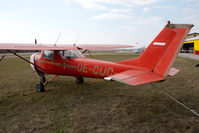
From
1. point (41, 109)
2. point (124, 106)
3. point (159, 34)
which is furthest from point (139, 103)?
point (41, 109)

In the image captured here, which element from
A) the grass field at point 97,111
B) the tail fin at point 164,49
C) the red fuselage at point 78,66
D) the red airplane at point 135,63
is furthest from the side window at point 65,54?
the tail fin at point 164,49

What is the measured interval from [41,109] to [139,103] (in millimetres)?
3510

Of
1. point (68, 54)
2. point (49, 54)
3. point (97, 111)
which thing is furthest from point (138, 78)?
point (49, 54)

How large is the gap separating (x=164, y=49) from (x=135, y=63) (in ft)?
3.57

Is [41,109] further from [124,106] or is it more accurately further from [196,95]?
[196,95]

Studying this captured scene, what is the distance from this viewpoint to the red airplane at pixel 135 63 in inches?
167

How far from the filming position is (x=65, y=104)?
17.8 feet

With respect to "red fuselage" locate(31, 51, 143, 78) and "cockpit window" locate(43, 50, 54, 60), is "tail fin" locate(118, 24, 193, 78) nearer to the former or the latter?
"red fuselage" locate(31, 51, 143, 78)

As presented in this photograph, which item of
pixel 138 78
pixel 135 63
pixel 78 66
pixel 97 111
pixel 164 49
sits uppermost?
pixel 164 49

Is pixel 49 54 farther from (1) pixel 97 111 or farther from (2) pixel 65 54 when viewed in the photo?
(1) pixel 97 111

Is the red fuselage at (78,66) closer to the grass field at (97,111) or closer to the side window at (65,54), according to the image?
the side window at (65,54)

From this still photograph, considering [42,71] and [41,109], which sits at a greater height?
[42,71]

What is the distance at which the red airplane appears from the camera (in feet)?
13.9

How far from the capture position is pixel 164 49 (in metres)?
4.63
